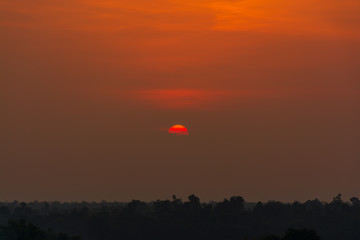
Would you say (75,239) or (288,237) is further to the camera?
(75,239)

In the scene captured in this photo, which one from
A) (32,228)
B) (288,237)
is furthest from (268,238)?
(32,228)

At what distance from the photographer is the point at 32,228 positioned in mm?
147875

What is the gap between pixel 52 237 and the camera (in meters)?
147

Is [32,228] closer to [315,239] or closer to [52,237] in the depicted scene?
[52,237]

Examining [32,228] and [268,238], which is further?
[32,228]

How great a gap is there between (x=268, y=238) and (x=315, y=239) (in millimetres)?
7448

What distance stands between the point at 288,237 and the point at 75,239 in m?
32.5

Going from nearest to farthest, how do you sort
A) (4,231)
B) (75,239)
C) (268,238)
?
(268,238), (75,239), (4,231)

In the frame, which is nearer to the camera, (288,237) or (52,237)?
(288,237)

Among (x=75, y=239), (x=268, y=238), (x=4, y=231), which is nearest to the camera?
(x=268, y=238)

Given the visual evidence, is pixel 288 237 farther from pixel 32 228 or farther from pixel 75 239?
pixel 32 228

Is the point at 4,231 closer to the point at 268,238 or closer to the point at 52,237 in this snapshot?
the point at 52,237

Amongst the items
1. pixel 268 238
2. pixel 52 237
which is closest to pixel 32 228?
pixel 52 237

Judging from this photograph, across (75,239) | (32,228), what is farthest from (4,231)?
(75,239)
